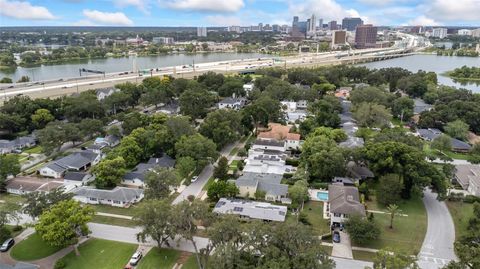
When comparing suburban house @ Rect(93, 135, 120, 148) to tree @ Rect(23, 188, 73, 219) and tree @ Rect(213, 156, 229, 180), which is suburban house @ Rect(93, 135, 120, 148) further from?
tree @ Rect(23, 188, 73, 219)

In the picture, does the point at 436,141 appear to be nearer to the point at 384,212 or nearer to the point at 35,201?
the point at 384,212

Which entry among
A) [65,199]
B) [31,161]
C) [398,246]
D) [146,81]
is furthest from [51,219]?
[146,81]

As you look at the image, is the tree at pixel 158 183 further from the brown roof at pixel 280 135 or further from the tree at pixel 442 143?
the tree at pixel 442 143

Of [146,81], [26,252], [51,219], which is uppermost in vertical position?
[146,81]

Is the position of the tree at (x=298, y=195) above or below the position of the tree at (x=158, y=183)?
below

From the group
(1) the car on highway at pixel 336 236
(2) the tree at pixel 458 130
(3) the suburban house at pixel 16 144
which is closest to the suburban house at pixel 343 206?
(1) the car on highway at pixel 336 236

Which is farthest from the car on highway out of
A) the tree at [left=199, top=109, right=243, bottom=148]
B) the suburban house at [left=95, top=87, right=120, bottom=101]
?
the suburban house at [left=95, top=87, right=120, bottom=101]
